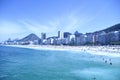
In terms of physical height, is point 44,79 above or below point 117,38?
below

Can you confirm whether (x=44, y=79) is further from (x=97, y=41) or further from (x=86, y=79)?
(x=97, y=41)

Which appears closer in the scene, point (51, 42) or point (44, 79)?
point (44, 79)

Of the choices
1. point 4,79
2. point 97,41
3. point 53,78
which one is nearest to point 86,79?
point 53,78

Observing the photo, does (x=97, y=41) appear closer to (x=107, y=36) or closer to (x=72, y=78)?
(x=107, y=36)

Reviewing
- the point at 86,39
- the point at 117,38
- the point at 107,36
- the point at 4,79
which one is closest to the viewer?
the point at 4,79

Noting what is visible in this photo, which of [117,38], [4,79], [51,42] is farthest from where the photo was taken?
[51,42]

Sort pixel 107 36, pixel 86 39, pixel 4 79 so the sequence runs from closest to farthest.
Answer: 1. pixel 4 79
2. pixel 107 36
3. pixel 86 39

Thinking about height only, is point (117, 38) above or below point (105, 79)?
above

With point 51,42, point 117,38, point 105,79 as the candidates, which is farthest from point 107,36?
point 105,79

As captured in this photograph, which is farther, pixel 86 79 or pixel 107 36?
pixel 107 36
